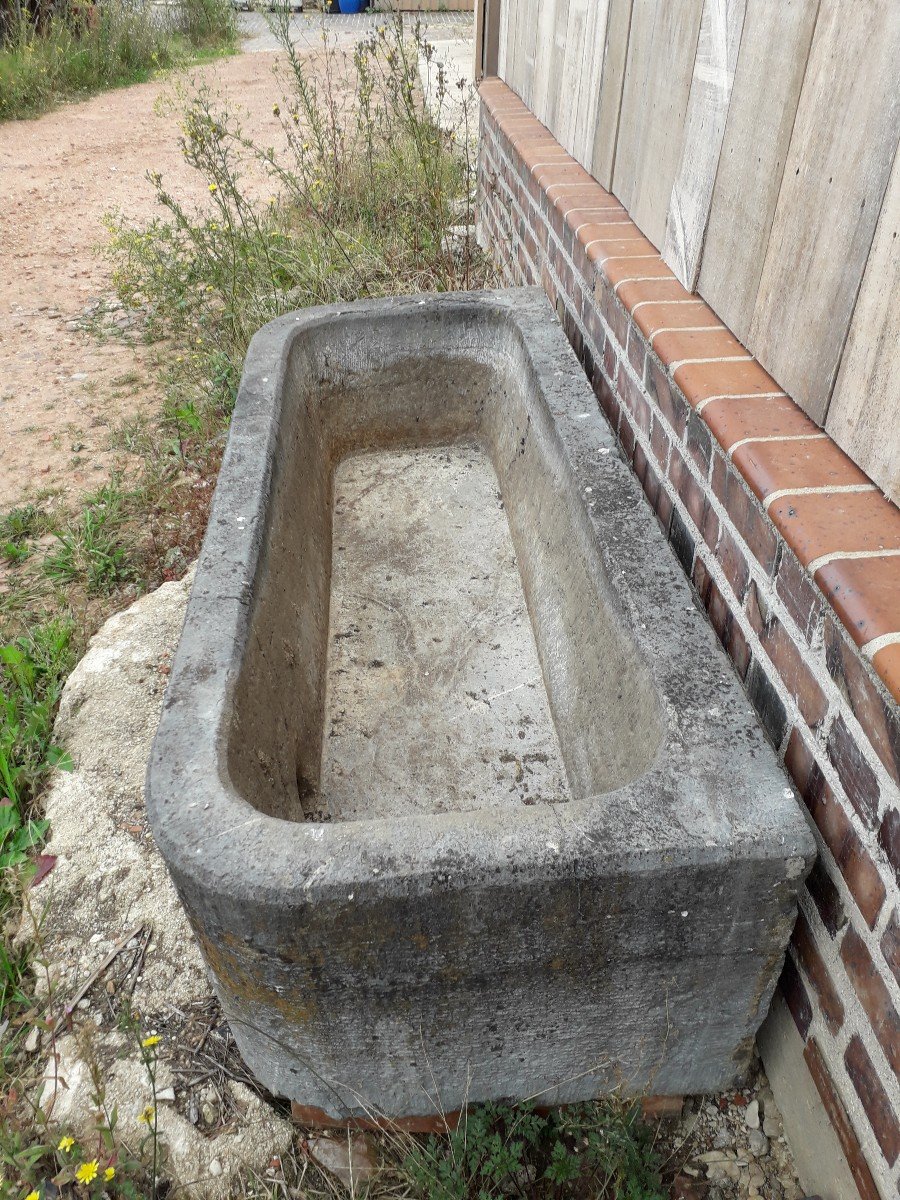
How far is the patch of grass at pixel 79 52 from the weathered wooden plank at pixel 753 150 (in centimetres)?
1010

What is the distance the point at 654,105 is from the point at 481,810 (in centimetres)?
178

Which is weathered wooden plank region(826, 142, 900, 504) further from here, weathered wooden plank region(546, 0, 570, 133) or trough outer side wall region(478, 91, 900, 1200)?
weathered wooden plank region(546, 0, 570, 133)

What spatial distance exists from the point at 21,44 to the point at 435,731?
37.1ft

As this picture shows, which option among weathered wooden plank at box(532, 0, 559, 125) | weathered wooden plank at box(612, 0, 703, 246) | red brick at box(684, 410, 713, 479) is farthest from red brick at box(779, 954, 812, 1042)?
weathered wooden plank at box(532, 0, 559, 125)

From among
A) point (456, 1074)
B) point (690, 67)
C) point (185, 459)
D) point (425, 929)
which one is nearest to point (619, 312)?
point (690, 67)

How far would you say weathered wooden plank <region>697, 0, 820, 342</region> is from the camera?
56.4 inches

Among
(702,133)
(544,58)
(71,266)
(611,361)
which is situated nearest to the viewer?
(702,133)

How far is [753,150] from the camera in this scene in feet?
5.15

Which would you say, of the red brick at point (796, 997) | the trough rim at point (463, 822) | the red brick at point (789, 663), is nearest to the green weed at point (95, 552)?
the trough rim at point (463, 822)

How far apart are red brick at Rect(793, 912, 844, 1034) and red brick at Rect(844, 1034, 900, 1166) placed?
0.14 feet

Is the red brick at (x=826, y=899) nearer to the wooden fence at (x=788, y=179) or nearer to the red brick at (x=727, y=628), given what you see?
the red brick at (x=727, y=628)

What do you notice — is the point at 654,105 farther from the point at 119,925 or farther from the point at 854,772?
the point at 119,925

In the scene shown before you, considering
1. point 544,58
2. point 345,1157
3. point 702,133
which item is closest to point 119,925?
point 345,1157

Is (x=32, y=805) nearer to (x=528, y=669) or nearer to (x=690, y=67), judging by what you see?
(x=528, y=669)
